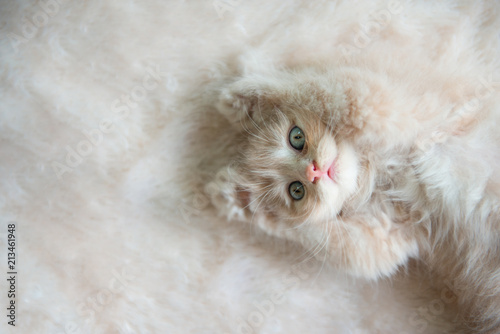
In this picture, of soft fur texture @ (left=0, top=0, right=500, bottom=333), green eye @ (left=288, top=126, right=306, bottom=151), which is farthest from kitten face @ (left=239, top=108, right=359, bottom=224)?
soft fur texture @ (left=0, top=0, right=500, bottom=333)

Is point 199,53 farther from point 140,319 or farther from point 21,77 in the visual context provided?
point 140,319

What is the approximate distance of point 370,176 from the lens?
1247 millimetres

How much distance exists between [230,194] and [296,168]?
Answer: 11.2 inches

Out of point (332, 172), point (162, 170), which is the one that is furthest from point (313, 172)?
point (162, 170)

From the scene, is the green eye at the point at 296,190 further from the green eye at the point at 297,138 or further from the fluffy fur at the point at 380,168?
the green eye at the point at 297,138

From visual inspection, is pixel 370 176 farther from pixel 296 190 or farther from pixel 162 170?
pixel 162 170

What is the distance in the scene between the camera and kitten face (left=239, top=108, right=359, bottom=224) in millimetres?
1159

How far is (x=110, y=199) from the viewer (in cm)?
140

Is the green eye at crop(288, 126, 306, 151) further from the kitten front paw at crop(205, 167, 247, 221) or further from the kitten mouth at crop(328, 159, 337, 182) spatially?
the kitten front paw at crop(205, 167, 247, 221)

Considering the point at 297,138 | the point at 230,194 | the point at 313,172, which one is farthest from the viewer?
the point at 230,194

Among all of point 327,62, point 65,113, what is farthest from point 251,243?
point 65,113

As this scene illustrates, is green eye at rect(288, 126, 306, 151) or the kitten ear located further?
the kitten ear

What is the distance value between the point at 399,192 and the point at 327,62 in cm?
53

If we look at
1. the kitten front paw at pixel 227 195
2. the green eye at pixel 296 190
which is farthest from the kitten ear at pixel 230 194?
the green eye at pixel 296 190
